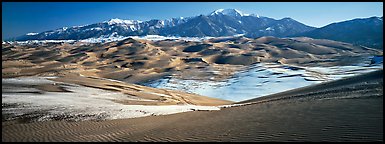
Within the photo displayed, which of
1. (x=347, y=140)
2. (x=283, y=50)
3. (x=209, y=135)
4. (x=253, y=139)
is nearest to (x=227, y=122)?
(x=209, y=135)

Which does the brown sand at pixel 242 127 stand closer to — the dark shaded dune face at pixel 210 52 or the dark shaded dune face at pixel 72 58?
the dark shaded dune face at pixel 72 58

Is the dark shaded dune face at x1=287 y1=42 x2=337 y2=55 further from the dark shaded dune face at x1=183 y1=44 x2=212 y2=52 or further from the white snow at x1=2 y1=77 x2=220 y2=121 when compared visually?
the white snow at x1=2 y1=77 x2=220 y2=121

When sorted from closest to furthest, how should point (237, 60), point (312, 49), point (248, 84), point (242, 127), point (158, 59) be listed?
point (242, 127)
point (248, 84)
point (158, 59)
point (237, 60)
point (312, 49)

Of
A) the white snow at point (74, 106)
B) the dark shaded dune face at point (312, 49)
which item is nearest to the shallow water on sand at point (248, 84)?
the white snow at point (74, 106)

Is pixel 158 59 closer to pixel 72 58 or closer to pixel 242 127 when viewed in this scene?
pixel 72 58

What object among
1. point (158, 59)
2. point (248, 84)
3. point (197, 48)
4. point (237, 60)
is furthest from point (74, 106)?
point (197, 48)

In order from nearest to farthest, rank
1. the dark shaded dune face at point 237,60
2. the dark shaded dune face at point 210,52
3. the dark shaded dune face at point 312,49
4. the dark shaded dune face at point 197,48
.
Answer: the dark shaded dune face at point 237,60 → the dark shaded dune face at point 210,52 → the dark shaded dune face at point 312,49 → the dark shaded dune face at point 197,48

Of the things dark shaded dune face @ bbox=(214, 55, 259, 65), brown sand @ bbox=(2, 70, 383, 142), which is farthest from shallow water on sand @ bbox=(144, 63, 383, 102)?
dark shaded dune face @ bbox=(214, 55, 259, 65)

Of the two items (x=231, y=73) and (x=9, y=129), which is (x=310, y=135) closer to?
(x=9, y=129)

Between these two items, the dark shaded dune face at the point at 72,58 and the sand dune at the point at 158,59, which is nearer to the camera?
the sand dune at the point at 158,59
